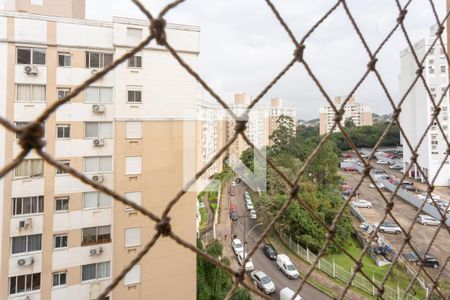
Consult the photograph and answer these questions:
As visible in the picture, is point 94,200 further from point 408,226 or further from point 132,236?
Answer: point 408,226

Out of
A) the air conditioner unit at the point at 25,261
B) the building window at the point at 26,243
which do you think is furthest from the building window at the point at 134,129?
the air conditioner unit at the point at 25,261

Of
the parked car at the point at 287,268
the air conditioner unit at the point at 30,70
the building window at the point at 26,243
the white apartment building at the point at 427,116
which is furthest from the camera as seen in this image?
the white apartment building at the point at 427,116

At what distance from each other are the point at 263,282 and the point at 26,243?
11.1 feet

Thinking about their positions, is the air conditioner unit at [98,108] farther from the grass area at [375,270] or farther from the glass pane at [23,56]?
the grass area at [375,270]

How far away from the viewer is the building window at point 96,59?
9.95 ft

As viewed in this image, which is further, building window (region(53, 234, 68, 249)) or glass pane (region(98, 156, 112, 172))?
glass pane (region(98, 156, 112, 172))

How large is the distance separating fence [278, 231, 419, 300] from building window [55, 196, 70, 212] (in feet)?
9.10

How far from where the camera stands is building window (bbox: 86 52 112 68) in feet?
9.95

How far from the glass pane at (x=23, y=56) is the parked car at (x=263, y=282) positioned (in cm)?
431

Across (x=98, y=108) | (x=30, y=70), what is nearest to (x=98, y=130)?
(x=98, y=108)

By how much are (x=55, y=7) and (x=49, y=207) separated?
7.25 ft

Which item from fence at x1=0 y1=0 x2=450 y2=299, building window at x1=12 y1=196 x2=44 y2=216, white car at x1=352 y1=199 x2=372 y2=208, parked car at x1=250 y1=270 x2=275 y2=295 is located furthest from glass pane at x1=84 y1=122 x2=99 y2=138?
white car at x1=352 y1=199 x2=372 y2=208

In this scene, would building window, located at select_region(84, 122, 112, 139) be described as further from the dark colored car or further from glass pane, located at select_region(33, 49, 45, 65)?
the dark colored car

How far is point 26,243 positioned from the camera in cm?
290
